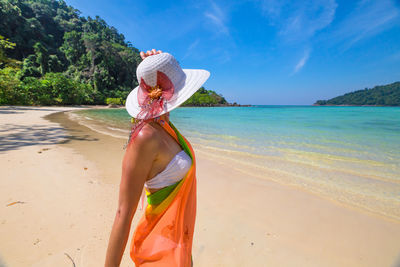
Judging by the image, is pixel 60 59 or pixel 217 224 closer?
pixel 217 224

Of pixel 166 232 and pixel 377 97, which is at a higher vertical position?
pixel 377 97

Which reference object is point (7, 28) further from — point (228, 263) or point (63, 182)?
point (228, 263)

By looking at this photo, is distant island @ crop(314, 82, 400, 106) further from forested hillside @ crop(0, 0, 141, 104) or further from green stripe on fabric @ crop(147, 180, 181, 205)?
green stripe on fabric @ crop(147, 180, 181, 205)

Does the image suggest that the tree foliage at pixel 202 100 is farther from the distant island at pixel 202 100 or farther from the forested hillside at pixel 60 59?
the forested hillside at pixel 60 59

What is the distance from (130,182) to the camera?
80 centimetres

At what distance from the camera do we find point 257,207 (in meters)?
2.89

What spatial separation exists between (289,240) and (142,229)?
1.95 meters

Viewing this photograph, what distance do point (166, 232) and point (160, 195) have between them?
0.71 ft

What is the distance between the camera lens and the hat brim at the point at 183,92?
969 mm

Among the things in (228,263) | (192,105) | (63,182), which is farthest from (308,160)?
(192,105)

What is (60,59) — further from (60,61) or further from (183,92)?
(183,92)

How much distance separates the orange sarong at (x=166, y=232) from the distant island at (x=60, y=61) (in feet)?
117

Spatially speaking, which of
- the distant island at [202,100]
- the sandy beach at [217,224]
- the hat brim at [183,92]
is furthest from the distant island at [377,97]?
the hat brim at [183,92]

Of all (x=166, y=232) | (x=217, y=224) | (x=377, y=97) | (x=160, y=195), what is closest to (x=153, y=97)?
(x=160, y=195)
